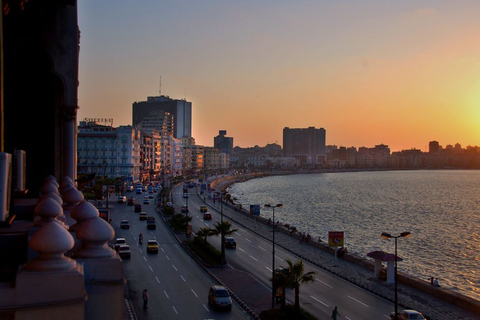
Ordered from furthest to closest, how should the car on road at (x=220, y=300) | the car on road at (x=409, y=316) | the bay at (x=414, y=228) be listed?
the bay at (x=414, y=228) < the car on road at (x=220, y=300) < the car on road at (x=409, y=316)

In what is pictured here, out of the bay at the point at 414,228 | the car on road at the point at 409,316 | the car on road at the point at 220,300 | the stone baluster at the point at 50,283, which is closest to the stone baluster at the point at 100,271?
the stone baluster at the point at 50,283

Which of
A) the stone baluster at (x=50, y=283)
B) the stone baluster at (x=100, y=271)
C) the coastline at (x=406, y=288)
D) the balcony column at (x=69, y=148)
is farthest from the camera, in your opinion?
the coastline at (x=406, y=288)

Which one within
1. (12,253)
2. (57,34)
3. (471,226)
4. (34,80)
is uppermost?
(57,34)

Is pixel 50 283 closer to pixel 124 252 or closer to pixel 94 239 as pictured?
pixel 94 239

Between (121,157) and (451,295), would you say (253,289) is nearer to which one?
(451,295)

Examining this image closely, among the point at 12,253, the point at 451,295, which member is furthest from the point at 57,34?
the point at 451,295

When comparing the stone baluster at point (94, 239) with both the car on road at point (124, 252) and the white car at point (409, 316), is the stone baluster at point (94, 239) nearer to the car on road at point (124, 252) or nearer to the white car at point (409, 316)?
the white car at point (409, 316)

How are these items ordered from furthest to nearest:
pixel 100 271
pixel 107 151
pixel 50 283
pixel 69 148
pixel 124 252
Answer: pixel 107 151
pixel 124 252
pixel 69 148
pixel 100 271
pixel 50 283

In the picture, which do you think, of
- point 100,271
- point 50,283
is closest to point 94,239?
point 100,271

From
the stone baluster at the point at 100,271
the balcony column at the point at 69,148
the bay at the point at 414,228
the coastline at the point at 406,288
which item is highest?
the balcony column at the point at 69,148

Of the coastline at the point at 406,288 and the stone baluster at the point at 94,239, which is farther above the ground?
Answer: the stone baluster at the point at 94,239

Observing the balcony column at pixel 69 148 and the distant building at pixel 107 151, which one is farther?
the distant building at pixel 107 151

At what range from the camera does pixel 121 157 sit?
93.3 metres

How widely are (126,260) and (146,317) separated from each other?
11.6 meters
